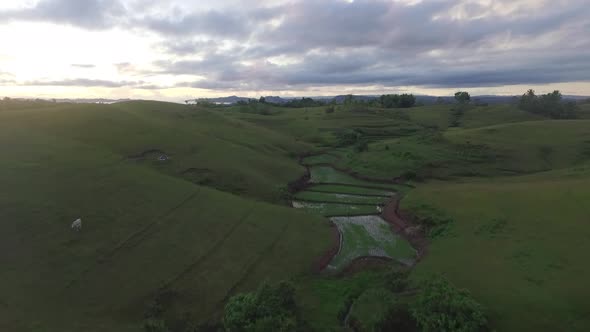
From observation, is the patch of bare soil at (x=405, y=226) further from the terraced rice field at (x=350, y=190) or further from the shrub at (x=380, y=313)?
the shrub at (x=380, y=313)

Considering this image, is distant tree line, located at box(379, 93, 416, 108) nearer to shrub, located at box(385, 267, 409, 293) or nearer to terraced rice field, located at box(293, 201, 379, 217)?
terraced rice field, located at box(293, 201, 379, 217)

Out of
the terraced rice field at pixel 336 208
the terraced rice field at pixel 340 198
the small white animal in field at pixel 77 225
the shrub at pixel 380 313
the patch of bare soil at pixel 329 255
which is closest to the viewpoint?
the shrub at pixel 380 313

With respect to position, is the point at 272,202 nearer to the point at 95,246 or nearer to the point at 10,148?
the point at 95,246

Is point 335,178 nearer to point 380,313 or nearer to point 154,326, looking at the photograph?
point 380,313

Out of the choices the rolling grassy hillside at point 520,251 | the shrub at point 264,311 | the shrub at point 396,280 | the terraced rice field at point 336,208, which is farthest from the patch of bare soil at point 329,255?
the shrub at point 264,311

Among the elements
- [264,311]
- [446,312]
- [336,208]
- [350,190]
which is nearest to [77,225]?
[264,311]

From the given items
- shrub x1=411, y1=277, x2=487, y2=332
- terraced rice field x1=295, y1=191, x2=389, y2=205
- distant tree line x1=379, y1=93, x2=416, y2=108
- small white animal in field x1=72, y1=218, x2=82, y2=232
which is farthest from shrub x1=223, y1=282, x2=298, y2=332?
distant tree line x1=379, y1=93, x2=416, y2=108

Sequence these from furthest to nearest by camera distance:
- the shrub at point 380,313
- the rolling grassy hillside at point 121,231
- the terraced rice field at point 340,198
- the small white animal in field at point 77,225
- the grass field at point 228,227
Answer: the terraced rice field at point 340,198, the small white animal in field at point 77,225, the rolling grassy hillside at point 121,231, the grass field at point 228,227, the shrub at point 380,313
